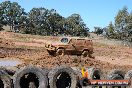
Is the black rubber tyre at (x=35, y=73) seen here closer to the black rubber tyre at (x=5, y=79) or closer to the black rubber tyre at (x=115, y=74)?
the black rubber tyre at (x=5, y=79)

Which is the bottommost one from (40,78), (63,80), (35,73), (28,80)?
(63,80)

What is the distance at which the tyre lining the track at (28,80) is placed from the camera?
13538 millimetres

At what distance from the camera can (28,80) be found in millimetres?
13703

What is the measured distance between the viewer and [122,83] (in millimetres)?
13633

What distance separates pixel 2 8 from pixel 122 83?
404 feet

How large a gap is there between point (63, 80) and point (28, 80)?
1.54 m

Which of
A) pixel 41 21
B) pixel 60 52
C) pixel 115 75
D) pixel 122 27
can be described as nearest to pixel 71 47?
pixel 60 52

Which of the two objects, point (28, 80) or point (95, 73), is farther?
point (95, 73)

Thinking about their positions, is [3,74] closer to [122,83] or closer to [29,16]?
[122,83]

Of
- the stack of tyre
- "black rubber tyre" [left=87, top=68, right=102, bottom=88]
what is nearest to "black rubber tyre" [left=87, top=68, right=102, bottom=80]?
"black rubber tyre" [left=87, top=68, right=102, bottom=88]

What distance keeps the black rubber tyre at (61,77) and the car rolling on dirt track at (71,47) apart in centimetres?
1559

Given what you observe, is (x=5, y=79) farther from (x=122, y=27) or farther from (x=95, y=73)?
(x=122, y=27)

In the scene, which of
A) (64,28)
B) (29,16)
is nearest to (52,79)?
(64,28)

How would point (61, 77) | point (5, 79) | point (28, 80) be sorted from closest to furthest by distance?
1. point (5, 79)
2. point (28, 80)
3. point (61, 77)
